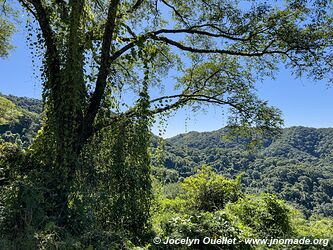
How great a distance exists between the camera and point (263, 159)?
278 feet

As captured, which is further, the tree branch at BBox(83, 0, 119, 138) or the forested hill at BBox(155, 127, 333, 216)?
the forested hill at BBox(155, 127, 333, 216)

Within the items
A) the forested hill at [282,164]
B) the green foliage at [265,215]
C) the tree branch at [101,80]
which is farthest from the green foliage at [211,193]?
the tree branch at [101,80]

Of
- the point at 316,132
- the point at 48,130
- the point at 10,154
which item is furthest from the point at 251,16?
the point at 316,132

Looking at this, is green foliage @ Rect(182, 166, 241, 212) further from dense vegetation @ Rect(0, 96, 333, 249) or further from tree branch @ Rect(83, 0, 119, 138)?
tree branch @ Rect(83, 0, 119, 138)

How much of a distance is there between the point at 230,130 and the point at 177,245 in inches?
182

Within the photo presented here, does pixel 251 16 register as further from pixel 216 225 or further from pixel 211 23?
pixel 216 225

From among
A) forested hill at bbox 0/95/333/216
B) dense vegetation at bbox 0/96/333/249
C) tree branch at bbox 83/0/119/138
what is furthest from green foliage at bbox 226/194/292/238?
tree branch at bbox 83/0/119/138

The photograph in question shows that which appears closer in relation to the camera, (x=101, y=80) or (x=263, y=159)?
(x=101, y=80)

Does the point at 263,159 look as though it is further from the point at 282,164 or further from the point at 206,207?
the point at 206,207

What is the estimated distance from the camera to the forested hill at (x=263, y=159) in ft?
80.2

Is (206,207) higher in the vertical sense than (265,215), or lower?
lower

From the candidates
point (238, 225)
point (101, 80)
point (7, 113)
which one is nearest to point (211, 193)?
point (238, 225)

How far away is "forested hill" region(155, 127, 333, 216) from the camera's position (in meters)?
54.5

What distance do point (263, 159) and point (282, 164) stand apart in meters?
7.09
